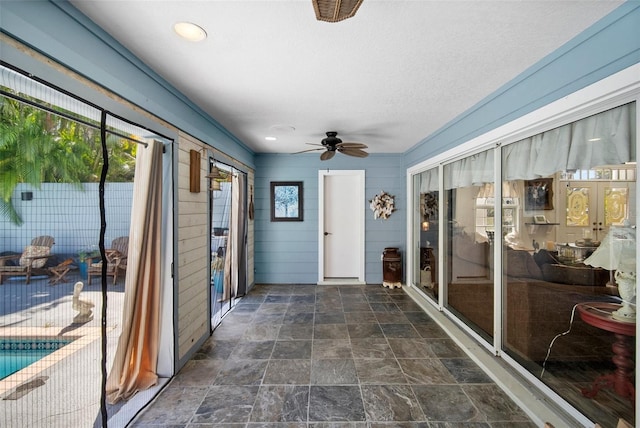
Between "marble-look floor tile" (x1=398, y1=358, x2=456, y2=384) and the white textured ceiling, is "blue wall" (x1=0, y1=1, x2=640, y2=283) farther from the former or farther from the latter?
"marble-look floor tile" (x1=398, y1=358, x2=456, y2=384)

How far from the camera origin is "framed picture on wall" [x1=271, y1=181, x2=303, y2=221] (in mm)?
4949

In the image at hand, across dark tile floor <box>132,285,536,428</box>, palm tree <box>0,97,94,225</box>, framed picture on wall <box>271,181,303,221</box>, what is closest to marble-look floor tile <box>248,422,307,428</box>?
dark tile floor <box>132,285,536,428</box>

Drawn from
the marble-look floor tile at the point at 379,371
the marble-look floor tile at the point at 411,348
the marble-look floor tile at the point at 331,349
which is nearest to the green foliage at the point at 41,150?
the marble-look floor tile at the point at 331,349

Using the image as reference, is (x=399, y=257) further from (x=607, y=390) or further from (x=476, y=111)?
(x=607, y=390)

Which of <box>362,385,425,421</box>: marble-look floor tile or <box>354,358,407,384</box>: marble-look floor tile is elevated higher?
<box>354,358,407,384</box>: marble-look floor tile

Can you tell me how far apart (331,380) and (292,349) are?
61cm

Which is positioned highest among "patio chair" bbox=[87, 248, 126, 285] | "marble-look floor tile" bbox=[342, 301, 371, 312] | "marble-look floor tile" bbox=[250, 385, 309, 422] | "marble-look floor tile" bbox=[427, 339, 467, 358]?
"patio chair" bbox=[87, 248, 126, 285]

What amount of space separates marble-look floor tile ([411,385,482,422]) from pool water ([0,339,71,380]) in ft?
7.74

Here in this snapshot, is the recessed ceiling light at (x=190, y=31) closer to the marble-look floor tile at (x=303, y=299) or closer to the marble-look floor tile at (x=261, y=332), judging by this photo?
the marble-look floor tile at (x=261, y=332)

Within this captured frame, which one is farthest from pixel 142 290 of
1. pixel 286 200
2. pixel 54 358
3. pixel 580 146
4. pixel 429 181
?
pixel 429 181

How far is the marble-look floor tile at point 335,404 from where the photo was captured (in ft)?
5.93

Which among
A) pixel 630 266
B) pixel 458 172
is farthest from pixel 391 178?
pixel 630 266

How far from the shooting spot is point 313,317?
11.3ft

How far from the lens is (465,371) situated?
2.29 metres
